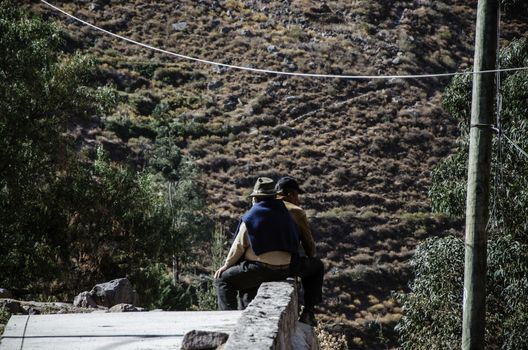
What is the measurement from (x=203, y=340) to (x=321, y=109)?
43875 mm

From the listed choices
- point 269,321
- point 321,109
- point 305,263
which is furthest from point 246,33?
point 269,321

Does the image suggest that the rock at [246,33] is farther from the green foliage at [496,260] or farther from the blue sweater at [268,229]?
the blue sweater at [268,229]

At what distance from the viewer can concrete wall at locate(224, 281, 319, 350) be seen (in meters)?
4.48

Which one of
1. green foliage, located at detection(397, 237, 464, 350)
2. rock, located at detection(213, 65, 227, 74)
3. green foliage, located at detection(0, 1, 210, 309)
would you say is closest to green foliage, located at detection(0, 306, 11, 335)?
green foliage, located at detection(397, 237, 464, 350)

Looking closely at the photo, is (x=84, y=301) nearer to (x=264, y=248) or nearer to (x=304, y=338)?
(x=264, y=248)

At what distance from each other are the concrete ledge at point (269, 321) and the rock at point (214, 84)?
1699 inches

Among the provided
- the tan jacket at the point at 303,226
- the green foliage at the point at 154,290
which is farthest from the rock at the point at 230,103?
the tan jacket at the point at 303,226

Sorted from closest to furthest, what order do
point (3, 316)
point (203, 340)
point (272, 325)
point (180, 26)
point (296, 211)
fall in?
point (272, 325) → point (203, 340) → point (296, 211) → point (3, 316) → point (180, 26)

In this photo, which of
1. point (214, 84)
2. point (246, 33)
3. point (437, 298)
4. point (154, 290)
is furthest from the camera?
Result: point (246, 33)

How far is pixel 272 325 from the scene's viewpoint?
4.92 meters

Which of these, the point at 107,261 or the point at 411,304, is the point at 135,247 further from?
the point at 411,304

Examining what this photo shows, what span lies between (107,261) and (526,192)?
402 inches

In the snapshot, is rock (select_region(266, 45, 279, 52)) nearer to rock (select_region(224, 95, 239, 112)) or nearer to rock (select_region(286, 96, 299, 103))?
rock (select_region(286, 96, 299, 103))

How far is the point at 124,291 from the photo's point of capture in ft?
39.4
